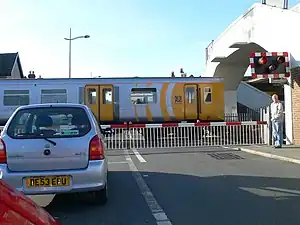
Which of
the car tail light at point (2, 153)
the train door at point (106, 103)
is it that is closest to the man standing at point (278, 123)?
the train door at point (106, 103)

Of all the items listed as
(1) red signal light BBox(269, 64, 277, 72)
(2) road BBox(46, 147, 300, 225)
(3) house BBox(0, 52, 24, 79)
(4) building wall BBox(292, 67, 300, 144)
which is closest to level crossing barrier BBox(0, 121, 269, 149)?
(4) building wall BBox(292, 67, 300, 144)

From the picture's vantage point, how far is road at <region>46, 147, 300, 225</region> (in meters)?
6.18

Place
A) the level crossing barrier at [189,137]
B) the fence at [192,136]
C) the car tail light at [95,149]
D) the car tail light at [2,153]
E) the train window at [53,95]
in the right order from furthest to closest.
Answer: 1. the train window at [53,95]
2. the level crossing barrier at [189,137]
3. the fence at [192,136]
4. the car tail light at [95,149]
5. the car tail light at [2,153]

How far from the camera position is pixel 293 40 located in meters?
15.2

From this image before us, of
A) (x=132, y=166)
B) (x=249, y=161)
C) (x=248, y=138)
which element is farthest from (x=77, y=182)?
(x=248, y=138)

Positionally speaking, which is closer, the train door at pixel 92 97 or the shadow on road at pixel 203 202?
the shadow on road at pixel 203 202

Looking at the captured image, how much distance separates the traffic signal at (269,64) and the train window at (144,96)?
8.87 metres

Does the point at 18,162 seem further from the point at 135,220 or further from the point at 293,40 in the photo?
the point at 293,40

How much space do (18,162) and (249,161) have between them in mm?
7736

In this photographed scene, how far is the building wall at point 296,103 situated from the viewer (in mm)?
15586

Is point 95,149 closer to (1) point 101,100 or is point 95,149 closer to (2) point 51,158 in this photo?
(2) point 51,158

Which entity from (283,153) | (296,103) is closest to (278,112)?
(296,103)

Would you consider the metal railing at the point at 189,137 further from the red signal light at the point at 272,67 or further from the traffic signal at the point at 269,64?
the red signal light at the point at 272,67

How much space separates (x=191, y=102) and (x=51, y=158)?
704 inches
